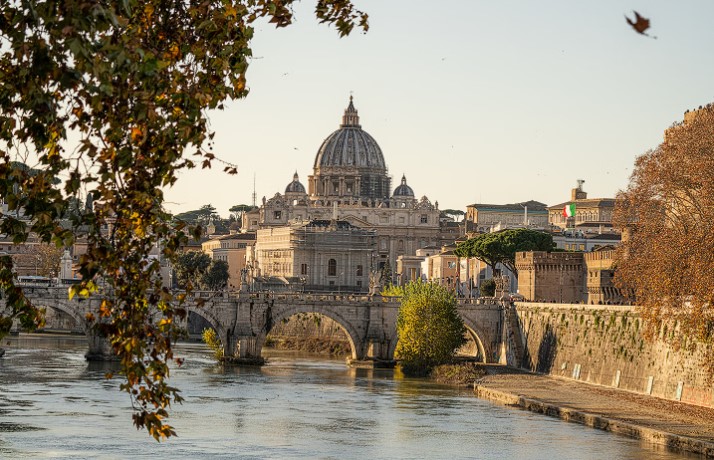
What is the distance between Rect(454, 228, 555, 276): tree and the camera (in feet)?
294

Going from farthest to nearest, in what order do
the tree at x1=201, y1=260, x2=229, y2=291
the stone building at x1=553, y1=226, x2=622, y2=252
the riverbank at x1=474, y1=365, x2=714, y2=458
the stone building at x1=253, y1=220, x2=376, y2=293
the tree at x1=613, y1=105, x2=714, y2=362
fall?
the stone building at x1=253, y1=220, x2=376, y2=293
the tree at x1=201, y1=260, x2=229, y2=291
the stone building at x1=553, y1=226, x2=622, y2=252
the tree at x1=613, y1=105, x2=714, y2=362
the riverbank at x1=474, y1=365, x2=714, y2=458

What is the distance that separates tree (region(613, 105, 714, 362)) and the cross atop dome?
147663mm

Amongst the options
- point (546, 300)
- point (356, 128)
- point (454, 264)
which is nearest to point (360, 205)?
point (356, 128)

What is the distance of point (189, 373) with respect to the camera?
189 ft

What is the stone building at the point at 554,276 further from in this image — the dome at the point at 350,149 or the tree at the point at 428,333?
the dome at the point at 350,149

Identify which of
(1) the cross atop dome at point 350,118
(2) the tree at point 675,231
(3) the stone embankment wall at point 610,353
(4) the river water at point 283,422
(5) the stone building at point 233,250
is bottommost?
(4) the river water at point 283,422

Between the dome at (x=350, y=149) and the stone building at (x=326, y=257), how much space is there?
5425cm

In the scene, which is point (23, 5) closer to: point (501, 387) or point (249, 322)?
point (501, 387)

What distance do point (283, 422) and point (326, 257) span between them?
303ft

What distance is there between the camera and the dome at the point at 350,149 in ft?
624

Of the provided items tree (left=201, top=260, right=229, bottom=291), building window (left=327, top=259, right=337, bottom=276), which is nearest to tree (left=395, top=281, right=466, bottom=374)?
tree (left=201, top=260, right=229, bottom=291)

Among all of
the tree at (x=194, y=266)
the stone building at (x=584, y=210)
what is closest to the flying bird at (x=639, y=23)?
the tree at (x=194, y=266)

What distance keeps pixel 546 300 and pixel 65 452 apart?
45.0 metres

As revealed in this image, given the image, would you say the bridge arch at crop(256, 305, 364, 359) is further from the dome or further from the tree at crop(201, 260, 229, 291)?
the dome
